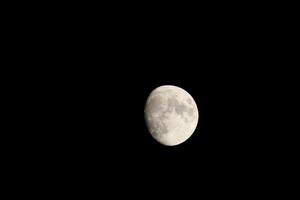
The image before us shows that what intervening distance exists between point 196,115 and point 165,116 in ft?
1.37

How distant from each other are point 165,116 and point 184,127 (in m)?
0.25

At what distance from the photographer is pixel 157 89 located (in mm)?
3900

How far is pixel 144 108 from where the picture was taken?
153 inches

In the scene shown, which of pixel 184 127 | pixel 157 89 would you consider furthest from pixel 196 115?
pixel 157 89

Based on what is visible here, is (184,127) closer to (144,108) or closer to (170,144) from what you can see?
(170,144)

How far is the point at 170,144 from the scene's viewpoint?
3814mm

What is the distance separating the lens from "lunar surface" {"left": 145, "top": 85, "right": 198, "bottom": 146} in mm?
3703

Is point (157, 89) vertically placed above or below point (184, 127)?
above

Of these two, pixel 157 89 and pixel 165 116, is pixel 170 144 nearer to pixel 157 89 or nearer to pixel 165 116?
pixel 165 116

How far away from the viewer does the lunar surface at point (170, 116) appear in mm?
3703

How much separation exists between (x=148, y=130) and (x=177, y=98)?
Result: 1.62 ft

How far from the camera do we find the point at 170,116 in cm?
370

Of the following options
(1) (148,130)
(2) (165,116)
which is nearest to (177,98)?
(2) (165,116)

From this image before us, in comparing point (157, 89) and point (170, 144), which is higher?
point (157, 89)
